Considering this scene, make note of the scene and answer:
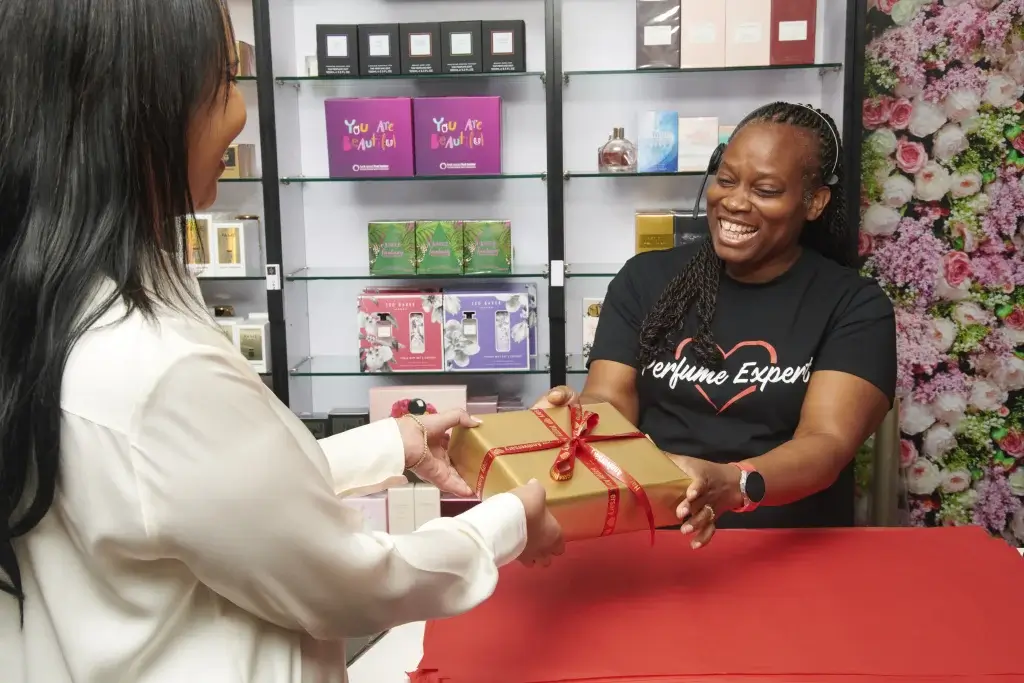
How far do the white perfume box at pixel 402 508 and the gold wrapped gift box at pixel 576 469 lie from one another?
1.68 meters

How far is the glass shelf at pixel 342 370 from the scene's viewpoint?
316 cm

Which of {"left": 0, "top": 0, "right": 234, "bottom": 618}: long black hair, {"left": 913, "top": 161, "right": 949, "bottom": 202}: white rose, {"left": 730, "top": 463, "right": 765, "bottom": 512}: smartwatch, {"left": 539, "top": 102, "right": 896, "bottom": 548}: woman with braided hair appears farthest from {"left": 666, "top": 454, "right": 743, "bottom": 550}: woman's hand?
{"left": 913, "top": 161, "right": 949, "bottom": 202}: white rose

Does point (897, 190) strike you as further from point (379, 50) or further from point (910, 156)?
point (379, 50)

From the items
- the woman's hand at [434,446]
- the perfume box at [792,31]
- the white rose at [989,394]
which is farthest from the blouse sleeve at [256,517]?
the white rose at [989,394]

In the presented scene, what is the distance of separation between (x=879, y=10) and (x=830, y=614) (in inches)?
92.3

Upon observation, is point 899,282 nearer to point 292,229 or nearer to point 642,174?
point 642,174

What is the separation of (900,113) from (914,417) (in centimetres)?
101

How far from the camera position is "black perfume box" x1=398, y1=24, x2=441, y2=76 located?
294 centimetres

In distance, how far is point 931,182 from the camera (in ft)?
9.91

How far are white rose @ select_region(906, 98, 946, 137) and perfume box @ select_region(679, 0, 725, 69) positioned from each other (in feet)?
2.12

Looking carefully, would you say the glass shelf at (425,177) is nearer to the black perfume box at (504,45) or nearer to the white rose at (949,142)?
the black perfume box at (504,45)

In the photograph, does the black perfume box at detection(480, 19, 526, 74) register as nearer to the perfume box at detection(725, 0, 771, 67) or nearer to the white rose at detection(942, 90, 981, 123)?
the perfume box at detection(725, 0, 771, 67)

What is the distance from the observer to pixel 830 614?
1.21 meters

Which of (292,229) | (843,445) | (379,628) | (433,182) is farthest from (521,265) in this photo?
(379,628)
